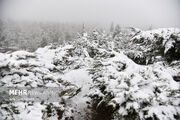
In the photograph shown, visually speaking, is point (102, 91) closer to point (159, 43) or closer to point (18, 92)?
point (18, 92)

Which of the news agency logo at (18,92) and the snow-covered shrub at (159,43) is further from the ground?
the snow-covered shrub at (159,43)

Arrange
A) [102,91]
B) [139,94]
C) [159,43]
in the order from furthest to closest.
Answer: [159,43] < [102,91] < [139,94]

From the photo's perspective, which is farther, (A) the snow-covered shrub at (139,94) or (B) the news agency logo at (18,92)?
(B) the news agency logo at (18,92)

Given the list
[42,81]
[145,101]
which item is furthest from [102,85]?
[42,81]

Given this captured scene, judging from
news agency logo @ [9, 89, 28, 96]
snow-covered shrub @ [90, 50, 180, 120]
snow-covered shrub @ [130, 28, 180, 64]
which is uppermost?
snow-covered shrub @ [130, 28, 180, 64]

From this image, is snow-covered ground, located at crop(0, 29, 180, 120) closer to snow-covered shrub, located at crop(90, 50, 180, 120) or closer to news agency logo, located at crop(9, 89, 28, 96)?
snow-covered shrub, located at crop(90, 50, 180, 120)

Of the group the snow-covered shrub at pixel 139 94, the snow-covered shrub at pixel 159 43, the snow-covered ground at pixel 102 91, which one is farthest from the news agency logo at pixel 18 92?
the snow-covered shrub at pixel 159 43

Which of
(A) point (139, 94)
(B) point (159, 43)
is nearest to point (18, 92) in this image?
(A) point (139, 94)

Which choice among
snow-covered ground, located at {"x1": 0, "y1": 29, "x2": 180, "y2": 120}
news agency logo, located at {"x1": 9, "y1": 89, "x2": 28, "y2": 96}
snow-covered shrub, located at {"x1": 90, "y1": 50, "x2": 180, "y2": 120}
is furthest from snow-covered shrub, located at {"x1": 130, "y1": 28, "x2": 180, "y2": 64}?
news agency logo, located at {"x1": 9, "y1": 89, "x2": 28, "y2": 96}

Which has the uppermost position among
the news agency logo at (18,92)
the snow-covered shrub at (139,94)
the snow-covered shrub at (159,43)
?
the snow-covered shrub at (159,43)

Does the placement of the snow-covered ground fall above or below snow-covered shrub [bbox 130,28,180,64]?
below

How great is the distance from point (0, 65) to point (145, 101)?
4772 mm

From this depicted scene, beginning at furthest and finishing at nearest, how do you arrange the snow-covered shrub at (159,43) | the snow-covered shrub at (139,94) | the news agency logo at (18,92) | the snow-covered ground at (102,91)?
the snow-covered shrub at (159,43), the news agency logo at (18,92), the snow-covered ground at (102,91), the snow-covered shrub at (139,94)

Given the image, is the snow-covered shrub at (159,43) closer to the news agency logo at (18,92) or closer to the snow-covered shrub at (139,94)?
the snow-covered shrub at (139,94)
